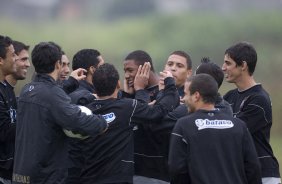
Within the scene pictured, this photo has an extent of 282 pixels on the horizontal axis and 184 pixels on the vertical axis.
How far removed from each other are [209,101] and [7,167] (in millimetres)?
2064

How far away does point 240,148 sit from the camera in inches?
260

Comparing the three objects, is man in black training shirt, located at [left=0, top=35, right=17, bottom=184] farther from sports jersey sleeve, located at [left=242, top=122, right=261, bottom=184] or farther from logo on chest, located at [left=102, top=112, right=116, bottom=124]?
sports jersey sleeve, located at [left=242, top=122, right=261, bottom=184]

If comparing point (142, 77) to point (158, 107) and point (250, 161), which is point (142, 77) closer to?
point (158, 107)

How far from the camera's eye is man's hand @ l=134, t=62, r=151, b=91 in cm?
754

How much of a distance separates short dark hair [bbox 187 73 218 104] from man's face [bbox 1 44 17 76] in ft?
6.48

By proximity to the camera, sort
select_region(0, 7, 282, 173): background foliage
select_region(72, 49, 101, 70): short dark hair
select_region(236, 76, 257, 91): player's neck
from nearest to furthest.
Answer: select_region(236, 76, 257, 91): player's neck → select_region(72, 49, 101, 70): short dark hair → select_region(0, 7, 282, 173): background foliage

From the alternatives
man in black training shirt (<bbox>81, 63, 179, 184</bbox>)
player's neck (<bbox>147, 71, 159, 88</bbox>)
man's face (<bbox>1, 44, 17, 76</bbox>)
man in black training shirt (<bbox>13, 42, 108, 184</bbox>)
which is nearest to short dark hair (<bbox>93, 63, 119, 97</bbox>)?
man in black training shirt (<bbox>81, 63, 179, 184</bbox>)

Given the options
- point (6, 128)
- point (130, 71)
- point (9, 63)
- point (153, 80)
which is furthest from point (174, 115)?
point (9, 63)

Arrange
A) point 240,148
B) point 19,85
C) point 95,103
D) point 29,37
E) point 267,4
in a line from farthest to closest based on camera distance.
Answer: point 267,4 < point 29,37 < point 19,85 < point 95,103 < point 240,148

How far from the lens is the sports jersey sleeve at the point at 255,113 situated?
7.41 meters

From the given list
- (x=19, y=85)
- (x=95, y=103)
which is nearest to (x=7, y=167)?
(x=95, y=103)

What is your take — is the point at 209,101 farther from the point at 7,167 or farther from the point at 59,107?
the point at 7,167

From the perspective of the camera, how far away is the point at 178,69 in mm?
8219

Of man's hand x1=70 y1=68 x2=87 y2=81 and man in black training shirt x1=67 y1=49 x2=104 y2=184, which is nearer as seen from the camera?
man in black training shirt x1=67 y1=49 x2=104 y2=184
